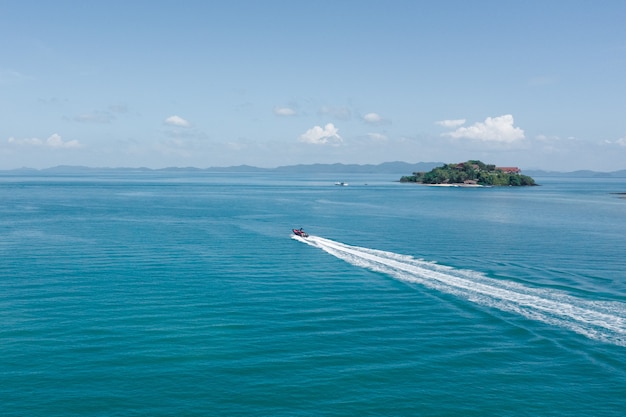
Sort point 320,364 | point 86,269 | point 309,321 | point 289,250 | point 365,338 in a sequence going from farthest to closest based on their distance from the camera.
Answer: point 289,250 → point 86,269 → point 309,321 → point 365,338 → point 320,364

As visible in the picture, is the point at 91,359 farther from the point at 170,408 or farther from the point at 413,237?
the point at 413,237

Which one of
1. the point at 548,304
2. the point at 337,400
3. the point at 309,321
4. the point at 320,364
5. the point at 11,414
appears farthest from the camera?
the point at 548,304

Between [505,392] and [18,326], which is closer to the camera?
[505,392]

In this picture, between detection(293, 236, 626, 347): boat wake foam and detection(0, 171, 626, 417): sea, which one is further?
detection(293, 236, 626, 347): boat wake foam

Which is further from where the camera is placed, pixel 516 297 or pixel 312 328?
pixel 516 297

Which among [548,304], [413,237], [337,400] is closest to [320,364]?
[337,400]
